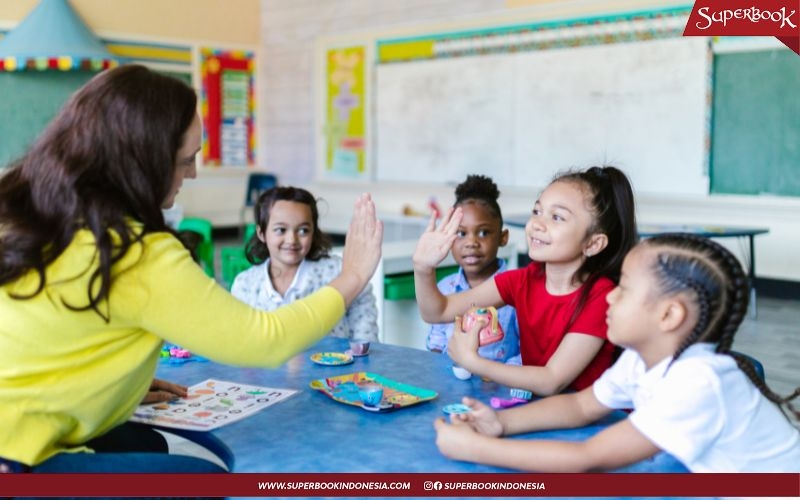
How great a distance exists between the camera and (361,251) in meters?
1.46

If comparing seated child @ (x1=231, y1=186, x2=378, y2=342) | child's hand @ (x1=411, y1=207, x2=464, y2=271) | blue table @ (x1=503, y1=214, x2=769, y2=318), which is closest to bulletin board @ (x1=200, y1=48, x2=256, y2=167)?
blue table @ (x1=503, y1=214, x2=769, y2=318)

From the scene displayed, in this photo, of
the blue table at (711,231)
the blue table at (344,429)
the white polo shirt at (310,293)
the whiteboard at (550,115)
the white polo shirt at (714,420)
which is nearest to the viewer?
the white polo shirt at (714,420)

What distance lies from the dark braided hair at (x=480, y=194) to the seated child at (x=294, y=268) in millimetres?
455

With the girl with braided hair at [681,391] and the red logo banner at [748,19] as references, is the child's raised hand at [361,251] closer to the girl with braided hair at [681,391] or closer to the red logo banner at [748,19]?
the girl with braided hair at [681,391]

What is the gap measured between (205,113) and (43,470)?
7.99 metres

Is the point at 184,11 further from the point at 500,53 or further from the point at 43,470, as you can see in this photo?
the point at 43,470

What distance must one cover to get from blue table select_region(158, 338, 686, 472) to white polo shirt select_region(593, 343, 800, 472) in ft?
0.36

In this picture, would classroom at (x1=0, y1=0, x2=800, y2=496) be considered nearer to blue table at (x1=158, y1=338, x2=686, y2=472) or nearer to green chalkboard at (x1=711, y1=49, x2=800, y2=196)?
green chalkboard at (x1=711, y1=49, x2=800, y2=196)

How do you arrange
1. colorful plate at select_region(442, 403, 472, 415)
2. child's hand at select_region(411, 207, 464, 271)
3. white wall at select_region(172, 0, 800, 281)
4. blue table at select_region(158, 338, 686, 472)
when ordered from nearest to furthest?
blue table at select_region(158, 338, 686, 472), colorful plate at select_region(442, 403, 472, 415), child's hand at select_region(411, 207, 464, 271), white wall at select_region(172, 0, 800, 281)

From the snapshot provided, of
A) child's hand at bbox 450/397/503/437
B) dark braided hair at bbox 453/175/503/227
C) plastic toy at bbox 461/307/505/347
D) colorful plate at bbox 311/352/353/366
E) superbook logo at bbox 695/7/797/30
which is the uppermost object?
superbook logo at bbox 695/7/797/30

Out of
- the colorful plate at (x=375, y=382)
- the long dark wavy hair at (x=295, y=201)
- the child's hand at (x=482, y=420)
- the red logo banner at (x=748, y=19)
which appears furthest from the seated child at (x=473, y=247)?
the red logo banner at (x=748, y=19)

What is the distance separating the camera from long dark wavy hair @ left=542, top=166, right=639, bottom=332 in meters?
1.73

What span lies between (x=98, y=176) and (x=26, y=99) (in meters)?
7.20

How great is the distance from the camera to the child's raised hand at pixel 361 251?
142 centimetres
